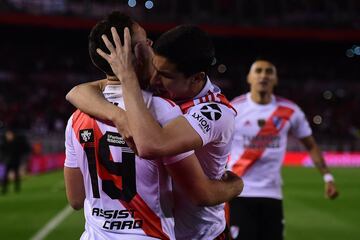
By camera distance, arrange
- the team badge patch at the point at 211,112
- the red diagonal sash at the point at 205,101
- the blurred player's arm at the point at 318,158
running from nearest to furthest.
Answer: the team badge patch at the point at 211,112
the red diagonal sash at the point at 205,101
the blurred player's arm at the point at 318,158

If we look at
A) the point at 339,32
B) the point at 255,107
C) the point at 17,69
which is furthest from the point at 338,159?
the point at 255,107

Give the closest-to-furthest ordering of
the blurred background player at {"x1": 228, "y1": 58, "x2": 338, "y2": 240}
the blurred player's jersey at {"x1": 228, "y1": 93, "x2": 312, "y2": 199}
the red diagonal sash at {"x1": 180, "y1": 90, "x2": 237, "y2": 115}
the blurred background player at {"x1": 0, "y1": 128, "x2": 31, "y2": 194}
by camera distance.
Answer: the red diagonal sash at {"x1": 180, "y1": 90, "x2": 237, "y2": 115} < the blurred background player at {"x1": 228, "y1": 58, "x2": 338, "y2": 240} < the blurred player's jersey at {"x1": 228, "y1": 93, "x2": 312, "y2": 199} < the blurred background player at {"x1": 0, "y1": 128, "x2": 31, "y2": 194}

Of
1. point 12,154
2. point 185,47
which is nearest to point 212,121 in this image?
point 185,47

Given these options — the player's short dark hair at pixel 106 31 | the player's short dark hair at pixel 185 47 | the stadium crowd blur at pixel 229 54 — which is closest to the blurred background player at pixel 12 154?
the player's short dark hair at pixel 106 31

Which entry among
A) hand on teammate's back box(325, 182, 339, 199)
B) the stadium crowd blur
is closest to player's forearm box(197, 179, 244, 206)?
hand on teammate's back box(325, 182, 339, 199)

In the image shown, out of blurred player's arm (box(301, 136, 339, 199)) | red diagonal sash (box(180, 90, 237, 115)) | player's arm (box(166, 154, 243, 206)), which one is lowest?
blurred player's arm (box(301, 136, 339, 199))

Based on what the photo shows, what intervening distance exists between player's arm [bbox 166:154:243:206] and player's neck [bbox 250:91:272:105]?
3.64m

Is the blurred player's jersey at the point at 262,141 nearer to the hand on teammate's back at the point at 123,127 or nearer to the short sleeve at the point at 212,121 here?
the short sleeve at the point at 212,121

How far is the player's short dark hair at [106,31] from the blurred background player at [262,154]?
11.2 ft

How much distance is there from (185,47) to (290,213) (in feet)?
36.7

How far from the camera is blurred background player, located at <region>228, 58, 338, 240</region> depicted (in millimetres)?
6004

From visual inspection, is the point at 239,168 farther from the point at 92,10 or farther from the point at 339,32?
the point at 339,32

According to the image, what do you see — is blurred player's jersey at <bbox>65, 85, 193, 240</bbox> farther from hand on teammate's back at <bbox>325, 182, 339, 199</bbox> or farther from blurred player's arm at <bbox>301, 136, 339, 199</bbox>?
blurred player's arm at <bbox>301, 136, 339, 199</bbox>

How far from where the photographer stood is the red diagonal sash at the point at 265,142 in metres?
6.32
